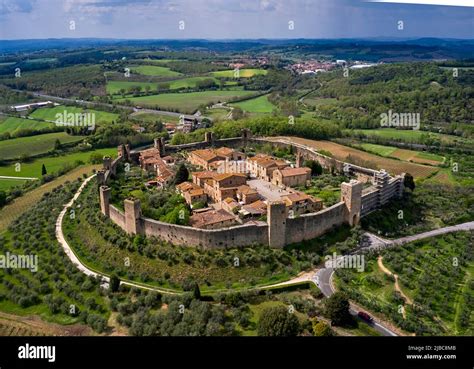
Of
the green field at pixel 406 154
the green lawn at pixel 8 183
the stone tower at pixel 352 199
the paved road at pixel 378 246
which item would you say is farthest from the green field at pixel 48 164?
the paved road at pixel 378 246

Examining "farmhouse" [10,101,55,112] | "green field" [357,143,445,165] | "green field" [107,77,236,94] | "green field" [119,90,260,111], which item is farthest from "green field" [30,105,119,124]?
"green field" [357,143,445,165]

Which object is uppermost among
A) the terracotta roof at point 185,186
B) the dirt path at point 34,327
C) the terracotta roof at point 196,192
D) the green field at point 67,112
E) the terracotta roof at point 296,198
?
the green field at point 67,112

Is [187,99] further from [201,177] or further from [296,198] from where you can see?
→ [296,198]

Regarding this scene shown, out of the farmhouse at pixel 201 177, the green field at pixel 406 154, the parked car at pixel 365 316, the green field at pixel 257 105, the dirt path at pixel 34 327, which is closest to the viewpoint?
the dirt path at pixel 34 327

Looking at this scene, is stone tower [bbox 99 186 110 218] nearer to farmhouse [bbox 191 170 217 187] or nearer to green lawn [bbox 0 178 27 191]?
farmhouse [bbox 191 170 217 187]

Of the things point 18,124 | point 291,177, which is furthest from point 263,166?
point 18,124

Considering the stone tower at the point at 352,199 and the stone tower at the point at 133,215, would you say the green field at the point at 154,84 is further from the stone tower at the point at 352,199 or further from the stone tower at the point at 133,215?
the stone tower at the point at 352,199

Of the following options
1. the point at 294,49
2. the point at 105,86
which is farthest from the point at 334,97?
the point at 294,49
